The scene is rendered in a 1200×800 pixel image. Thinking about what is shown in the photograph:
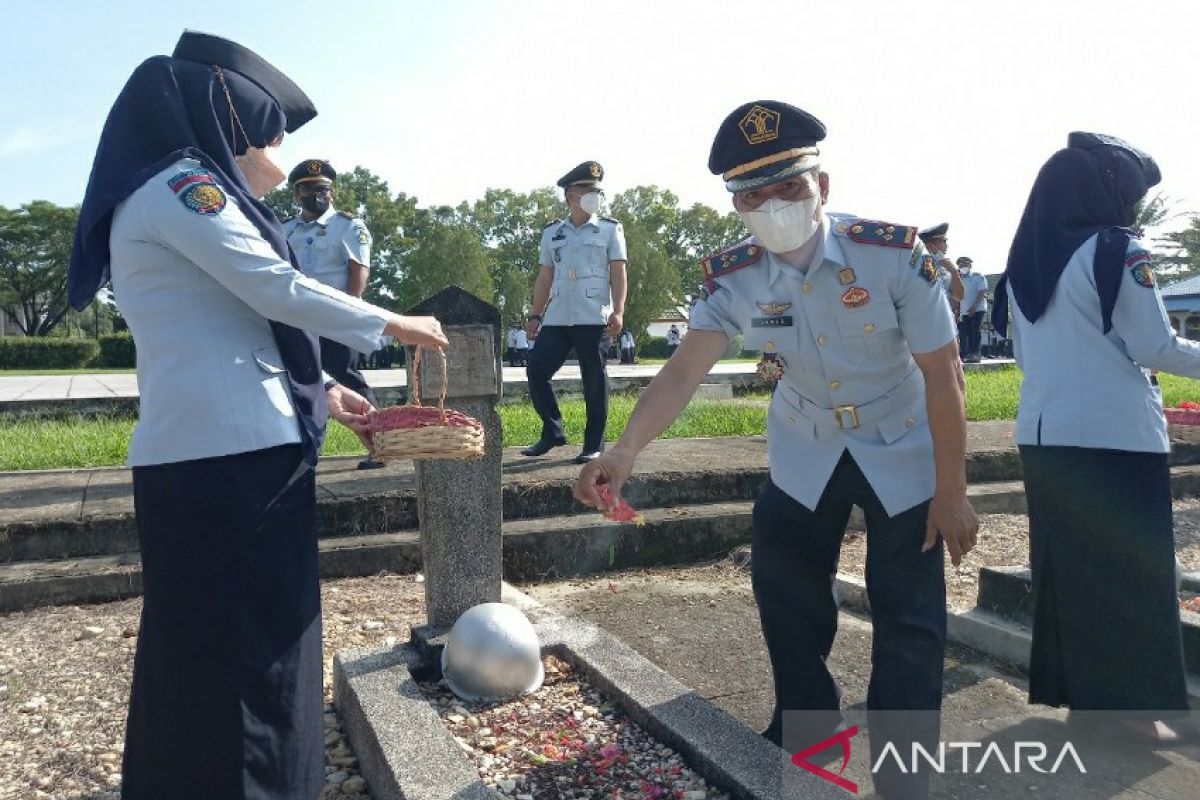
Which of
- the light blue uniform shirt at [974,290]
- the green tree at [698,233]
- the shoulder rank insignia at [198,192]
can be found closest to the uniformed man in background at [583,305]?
the shoulder rank insignia at [198,192]

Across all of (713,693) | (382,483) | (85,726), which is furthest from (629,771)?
(382,483)

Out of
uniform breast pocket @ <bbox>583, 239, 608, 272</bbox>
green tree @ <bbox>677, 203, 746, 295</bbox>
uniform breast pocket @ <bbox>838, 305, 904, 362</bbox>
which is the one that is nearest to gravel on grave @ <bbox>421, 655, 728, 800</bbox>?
uniform breast pocket @ <bbox>838, 305, 904, 362</bbox>

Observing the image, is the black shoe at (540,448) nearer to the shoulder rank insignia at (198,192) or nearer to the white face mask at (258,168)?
the white face mask at (258,168)

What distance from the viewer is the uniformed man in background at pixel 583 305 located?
23.1 feet

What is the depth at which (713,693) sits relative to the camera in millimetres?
3791

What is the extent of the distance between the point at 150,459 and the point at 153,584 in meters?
0.30

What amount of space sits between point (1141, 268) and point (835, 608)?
60.1 inches

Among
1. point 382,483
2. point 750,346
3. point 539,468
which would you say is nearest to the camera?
point 750,346

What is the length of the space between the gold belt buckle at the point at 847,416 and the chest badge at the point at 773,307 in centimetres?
34

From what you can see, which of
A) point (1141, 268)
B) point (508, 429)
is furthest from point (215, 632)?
point (508, 429)

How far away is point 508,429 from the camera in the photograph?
30.3 ft

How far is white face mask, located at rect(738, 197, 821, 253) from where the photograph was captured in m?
2.70

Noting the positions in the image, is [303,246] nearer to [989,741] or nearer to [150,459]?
[150,459]

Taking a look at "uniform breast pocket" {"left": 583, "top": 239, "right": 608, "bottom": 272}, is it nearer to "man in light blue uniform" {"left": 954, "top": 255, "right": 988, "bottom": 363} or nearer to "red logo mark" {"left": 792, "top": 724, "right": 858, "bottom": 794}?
"red logo mark" {"left": 792, "top": 724, "right": 858, "bottom": 794}
